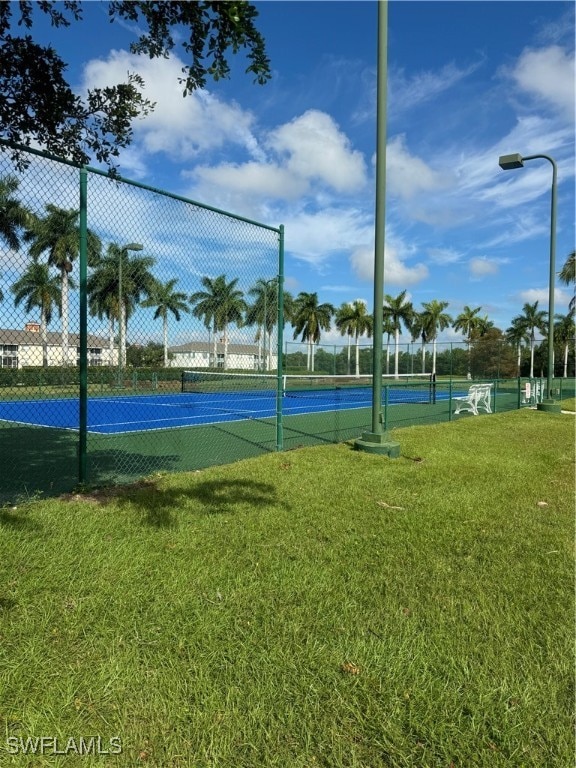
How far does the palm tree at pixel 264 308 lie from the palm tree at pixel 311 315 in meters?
60.5

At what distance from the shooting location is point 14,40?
13.9 ft

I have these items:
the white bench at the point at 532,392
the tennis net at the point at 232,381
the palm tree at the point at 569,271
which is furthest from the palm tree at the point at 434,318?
the tennis net at the point at 232,381

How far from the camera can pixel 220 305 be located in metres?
7.23

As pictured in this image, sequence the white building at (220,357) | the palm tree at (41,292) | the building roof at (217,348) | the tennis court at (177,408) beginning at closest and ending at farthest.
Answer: the palm tree at (41,292) < the building roof at (217,348) < the white building at (220,357) < the tennis court at (177,408)

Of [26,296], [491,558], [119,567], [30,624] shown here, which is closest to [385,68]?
[26,296]

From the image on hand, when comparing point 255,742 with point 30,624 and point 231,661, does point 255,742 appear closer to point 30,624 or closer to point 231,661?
point 231,661

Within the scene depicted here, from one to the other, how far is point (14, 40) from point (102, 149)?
105 centimetres

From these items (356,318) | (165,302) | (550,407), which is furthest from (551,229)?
(356,318)

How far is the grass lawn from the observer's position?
1.95 m

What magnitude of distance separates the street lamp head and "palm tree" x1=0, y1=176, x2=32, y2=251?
13.3m

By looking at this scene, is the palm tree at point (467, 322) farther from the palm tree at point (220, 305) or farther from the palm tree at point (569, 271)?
the palm tree at point (220, 305)

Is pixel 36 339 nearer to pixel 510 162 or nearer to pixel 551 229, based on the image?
pixel 510 162

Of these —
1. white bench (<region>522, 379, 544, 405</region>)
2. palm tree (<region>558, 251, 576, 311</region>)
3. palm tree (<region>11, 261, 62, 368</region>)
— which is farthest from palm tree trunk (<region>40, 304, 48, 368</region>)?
palm tree (<region>558, 251, 576, 311</region>)

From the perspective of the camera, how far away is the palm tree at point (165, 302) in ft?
18.6
